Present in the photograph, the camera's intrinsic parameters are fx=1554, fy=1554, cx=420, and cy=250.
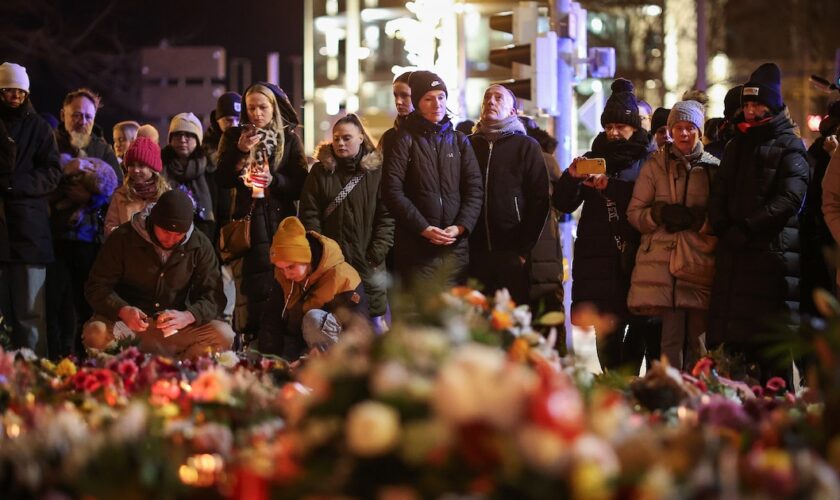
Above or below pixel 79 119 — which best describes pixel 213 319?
below

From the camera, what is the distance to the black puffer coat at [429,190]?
9.87 m

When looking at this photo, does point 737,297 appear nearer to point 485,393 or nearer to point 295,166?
point 295,166

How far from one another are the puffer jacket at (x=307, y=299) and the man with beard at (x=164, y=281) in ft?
1.07

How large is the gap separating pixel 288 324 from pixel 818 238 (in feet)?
11.1

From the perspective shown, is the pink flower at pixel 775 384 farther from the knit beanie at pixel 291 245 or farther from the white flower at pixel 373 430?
the white flower at pixel 373 430

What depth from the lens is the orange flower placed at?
486 centimetres

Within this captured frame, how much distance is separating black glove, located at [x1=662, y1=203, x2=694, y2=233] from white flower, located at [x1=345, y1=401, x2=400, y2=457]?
6156mm

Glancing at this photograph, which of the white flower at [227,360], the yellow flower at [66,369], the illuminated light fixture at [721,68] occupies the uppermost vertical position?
the illuminated light fixture at [721,68]

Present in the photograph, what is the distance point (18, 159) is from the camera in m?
10.5

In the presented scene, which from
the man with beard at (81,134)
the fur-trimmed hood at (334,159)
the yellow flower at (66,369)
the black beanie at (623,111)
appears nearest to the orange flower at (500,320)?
the yellow flower at (66,369)

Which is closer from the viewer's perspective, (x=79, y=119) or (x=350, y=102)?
(x=79, y=119)

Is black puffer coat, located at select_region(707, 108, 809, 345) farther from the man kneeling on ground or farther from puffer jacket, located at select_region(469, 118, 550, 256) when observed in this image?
the man kneeling on ground

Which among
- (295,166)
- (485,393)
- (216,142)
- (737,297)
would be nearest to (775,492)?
(485,393)

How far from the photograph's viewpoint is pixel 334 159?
10.5 meters
